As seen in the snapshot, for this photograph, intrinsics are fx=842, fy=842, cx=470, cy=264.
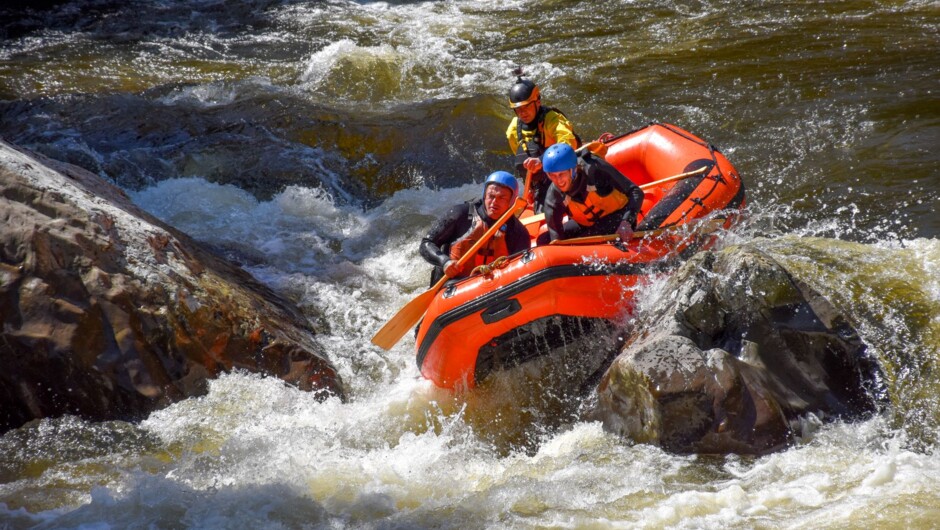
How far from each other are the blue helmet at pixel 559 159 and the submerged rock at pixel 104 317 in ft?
5.66

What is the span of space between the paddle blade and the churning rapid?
0.28 meters

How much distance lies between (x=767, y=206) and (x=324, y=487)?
3991 mm

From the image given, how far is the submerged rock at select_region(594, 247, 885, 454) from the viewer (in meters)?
3.60

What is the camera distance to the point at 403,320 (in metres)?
4.91

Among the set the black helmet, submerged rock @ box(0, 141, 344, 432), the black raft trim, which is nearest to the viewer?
submerged rock @ box(0, 141, 344, 432)

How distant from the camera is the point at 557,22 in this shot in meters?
10.6

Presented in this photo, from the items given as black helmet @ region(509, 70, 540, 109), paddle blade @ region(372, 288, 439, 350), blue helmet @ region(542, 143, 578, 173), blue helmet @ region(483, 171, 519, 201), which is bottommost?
paddle blade @ region(372, 288, 439, 350)

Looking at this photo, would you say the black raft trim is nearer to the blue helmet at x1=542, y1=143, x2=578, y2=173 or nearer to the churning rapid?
the churning rapid

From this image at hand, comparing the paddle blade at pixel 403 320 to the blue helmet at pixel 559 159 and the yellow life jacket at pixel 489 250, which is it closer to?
the yellow life jacket at pixel 489 250

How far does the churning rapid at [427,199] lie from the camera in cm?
343

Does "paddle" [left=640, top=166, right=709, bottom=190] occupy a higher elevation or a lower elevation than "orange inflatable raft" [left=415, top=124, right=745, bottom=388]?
higher

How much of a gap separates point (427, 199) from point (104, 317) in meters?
3.37

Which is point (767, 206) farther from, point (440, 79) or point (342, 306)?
point (440, 79)

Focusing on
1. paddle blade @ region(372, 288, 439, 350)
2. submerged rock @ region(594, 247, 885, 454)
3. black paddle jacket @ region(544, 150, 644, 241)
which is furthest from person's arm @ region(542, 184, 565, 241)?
submerged rock @ region(594, 247, 885, 454)
